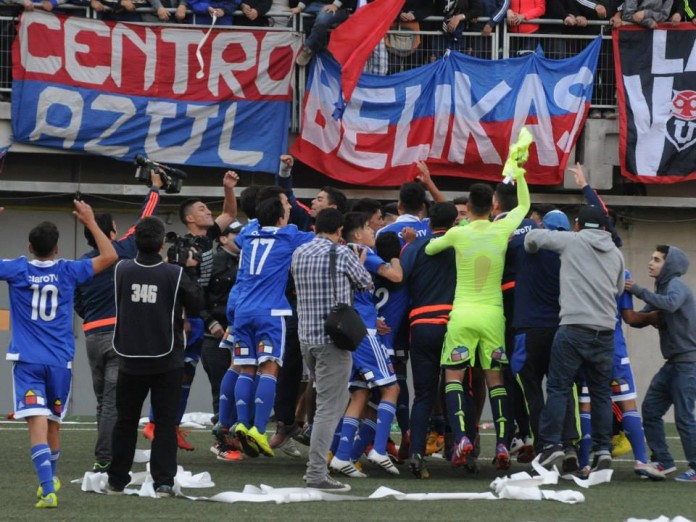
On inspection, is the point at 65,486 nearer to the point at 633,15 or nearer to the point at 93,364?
the point at 93,364

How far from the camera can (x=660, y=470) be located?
1131cm

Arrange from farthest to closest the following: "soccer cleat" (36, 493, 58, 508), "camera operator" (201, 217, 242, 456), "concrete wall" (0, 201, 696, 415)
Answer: "concrete wall" (0, 201, 696, 415), "camera operator" (201, 217, 242, 456), "soccer cleat" (36, 493, 58, 508)

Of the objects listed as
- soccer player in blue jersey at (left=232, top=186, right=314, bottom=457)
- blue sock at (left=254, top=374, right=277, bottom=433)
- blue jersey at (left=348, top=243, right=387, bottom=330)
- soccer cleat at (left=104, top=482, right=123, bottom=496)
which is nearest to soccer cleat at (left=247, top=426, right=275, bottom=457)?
blue sock at (left=254, top=374, right=277, bottom=433)

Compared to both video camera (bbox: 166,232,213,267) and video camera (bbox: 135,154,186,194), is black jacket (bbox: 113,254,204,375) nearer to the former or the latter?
video camera (bbox: 166,232,213,267)

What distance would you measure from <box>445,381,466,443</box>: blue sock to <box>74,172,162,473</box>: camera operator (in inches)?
104

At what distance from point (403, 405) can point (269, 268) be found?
5.66 feet

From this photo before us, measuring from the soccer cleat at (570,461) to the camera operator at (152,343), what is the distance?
129 inches

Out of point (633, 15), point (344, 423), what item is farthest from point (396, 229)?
point (633, 15)

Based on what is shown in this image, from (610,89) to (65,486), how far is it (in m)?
12.2

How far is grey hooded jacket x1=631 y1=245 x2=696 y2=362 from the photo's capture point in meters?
11.2

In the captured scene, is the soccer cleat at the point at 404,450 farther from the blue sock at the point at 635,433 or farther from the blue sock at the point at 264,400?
the blue sock at the point at 635,433

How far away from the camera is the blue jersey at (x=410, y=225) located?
11773 millimetres

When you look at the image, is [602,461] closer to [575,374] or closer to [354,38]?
[575,374]

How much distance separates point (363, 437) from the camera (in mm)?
11336
